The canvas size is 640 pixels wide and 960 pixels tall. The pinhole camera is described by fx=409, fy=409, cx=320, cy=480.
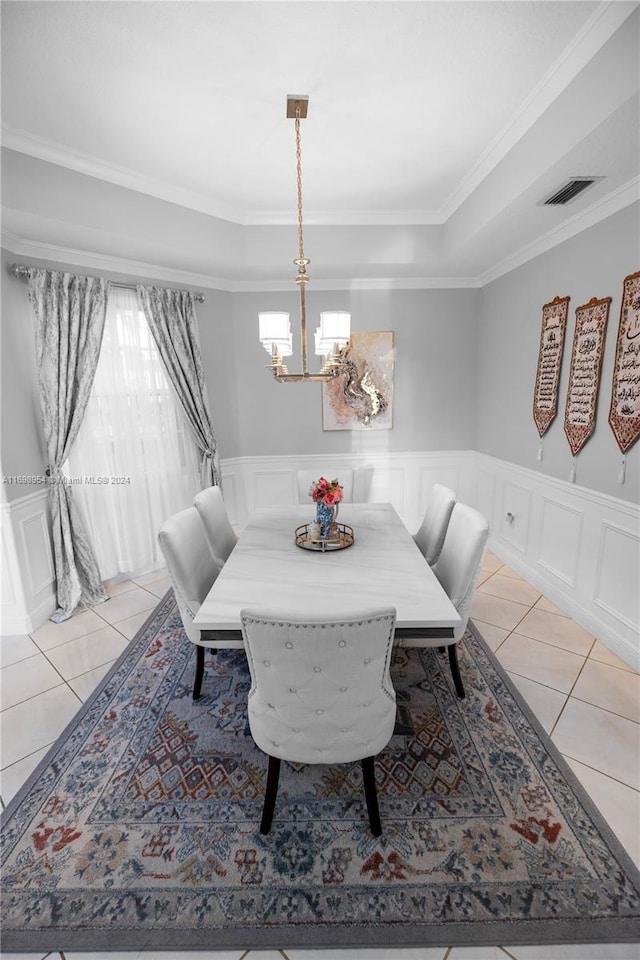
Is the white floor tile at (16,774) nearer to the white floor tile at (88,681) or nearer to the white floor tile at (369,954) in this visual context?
the white floor tile at (88,681)

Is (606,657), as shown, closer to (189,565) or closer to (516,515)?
(516,515)

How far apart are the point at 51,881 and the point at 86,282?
343 cm

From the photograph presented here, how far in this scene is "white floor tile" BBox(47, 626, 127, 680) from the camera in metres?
2.51

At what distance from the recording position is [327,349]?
222cm

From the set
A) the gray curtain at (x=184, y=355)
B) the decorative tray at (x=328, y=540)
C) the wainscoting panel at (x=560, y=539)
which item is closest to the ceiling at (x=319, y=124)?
the gray curtain at (x=184, y=355)

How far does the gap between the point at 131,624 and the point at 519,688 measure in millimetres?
2568

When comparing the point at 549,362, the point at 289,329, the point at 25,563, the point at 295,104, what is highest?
the point at 295,104

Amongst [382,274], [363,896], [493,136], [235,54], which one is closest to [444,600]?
[363,896]

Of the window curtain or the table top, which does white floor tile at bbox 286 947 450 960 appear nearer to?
the table top

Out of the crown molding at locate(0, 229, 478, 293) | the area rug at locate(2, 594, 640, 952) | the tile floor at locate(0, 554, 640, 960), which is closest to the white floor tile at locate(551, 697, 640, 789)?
the tile floor at locate(0, 554, 640, 960)

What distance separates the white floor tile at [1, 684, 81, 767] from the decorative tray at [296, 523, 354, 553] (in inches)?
58.9

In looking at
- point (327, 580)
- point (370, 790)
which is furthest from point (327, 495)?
point (370, 790)

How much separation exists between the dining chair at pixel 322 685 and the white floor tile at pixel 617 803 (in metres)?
0.90

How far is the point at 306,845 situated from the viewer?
1.48m
